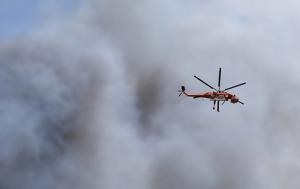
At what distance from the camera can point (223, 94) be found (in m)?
81.4

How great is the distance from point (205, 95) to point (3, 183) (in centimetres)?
5625

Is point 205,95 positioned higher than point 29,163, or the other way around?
point 29,163

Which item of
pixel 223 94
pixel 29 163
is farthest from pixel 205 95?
pixel 29 163

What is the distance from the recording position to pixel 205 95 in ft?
270

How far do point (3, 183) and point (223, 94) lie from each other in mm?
58680

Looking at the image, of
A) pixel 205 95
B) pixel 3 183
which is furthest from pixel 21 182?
pixel 205 95

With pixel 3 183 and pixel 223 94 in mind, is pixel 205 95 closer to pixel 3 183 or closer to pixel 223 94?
pixel 223 94

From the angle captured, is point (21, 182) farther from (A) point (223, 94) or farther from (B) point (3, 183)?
(A) point (223, 94)

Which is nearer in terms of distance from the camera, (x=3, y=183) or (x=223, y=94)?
(x=223, y=94)

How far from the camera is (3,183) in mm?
119062

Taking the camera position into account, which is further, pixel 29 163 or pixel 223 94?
pixel 29 163

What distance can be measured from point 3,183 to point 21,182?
3.68 metres

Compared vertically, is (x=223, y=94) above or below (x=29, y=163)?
below

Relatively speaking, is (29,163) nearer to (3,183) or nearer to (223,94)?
(3,183)
